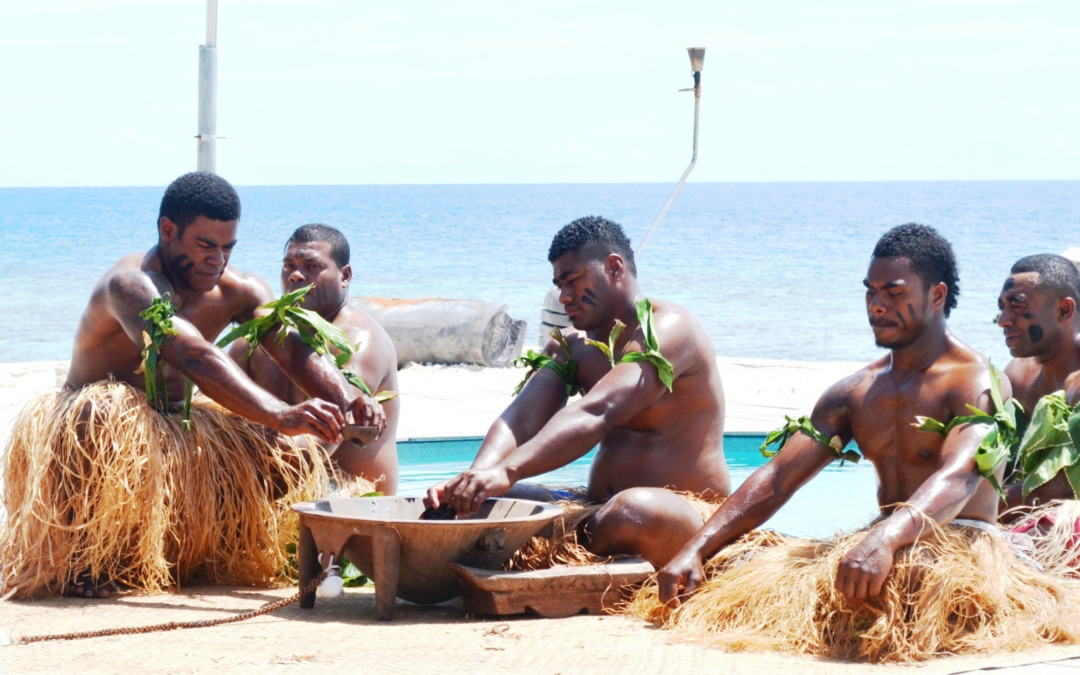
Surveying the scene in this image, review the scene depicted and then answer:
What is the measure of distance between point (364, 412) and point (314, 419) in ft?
0.60

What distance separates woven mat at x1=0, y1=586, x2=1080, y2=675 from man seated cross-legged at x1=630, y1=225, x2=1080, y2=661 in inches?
3.8

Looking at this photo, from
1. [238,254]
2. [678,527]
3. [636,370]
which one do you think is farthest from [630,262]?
[238,254]

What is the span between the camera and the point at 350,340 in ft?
15.9

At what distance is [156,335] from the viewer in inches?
159

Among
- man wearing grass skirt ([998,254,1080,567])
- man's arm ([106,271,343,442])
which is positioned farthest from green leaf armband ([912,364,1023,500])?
man's arm ([106,271,343,442])

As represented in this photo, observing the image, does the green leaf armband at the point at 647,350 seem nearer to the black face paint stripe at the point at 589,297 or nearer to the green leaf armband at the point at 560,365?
the black face paint stripe at the point at 589,297

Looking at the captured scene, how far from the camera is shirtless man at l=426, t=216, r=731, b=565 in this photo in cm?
389

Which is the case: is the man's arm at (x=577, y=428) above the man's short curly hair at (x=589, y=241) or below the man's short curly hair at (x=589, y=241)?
below

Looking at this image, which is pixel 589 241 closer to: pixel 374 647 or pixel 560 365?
pixel 560 365

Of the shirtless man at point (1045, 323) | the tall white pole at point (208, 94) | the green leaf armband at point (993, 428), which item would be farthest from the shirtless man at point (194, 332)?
the tall white pole at point (208, 94)

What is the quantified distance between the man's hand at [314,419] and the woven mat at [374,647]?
53 cm

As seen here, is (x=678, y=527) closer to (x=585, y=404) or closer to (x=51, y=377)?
(x=585, y=404)

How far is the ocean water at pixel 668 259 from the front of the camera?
21453mm

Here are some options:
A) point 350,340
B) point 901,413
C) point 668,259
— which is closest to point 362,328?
point 350,340
